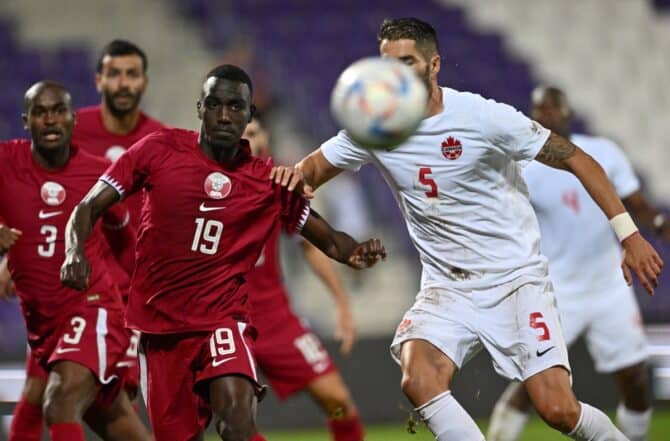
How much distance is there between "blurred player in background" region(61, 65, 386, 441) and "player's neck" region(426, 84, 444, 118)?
62cm

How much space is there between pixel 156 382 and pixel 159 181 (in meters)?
0.88

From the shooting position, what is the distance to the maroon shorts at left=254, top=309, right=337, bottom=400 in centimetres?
768

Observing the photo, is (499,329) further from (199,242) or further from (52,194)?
(52,194)

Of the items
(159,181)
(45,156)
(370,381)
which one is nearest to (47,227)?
(45,156)

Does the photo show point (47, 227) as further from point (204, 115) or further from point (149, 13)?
point (149, 13)

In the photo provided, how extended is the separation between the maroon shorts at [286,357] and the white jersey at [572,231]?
1.60 m

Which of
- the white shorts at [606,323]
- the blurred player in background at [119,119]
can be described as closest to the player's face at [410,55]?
the blurred player in background at [119,119]

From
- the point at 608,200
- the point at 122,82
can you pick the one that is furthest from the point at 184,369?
the point at 122,82

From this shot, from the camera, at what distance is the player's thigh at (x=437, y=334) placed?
5.45 m

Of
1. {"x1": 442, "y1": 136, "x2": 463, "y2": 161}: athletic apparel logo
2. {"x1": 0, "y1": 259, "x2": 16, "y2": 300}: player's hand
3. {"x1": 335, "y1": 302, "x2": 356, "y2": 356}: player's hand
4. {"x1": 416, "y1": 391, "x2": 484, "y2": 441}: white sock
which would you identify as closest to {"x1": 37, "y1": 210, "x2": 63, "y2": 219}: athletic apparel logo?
{"x1": 0, "y1": 259, "x2": 16, "y2": 300}: player's hand

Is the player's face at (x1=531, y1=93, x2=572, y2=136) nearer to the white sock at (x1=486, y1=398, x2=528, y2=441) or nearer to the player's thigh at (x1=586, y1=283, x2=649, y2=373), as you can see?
the player's thigh at (x1=586, y1=283, x2=649, y2=373)

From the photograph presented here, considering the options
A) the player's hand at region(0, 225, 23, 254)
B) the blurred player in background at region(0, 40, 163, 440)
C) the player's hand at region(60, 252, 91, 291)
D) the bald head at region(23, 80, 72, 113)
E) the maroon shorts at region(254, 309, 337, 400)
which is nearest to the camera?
the player's hand at region(60, 252, 91, 291)

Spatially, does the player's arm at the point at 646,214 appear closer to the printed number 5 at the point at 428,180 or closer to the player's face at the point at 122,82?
the printed number 5 at the point at 428,180

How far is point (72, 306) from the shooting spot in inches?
247
